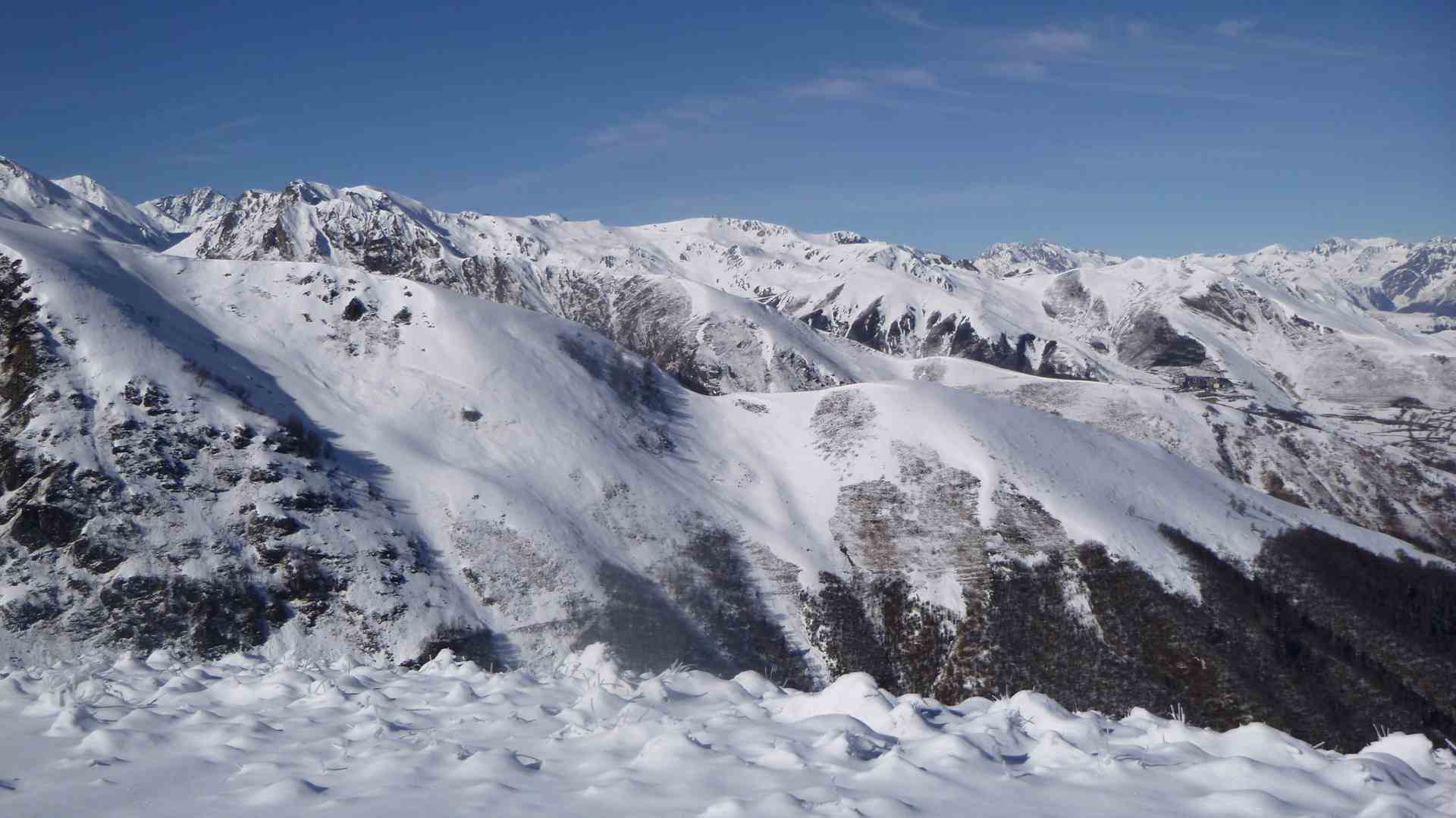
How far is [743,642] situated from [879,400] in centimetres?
2973

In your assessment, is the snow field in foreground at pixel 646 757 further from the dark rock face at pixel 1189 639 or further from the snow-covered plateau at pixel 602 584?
the dark rock face at pixel 1189 639

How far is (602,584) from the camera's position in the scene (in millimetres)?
52969

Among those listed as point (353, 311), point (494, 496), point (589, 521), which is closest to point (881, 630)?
point (589, 521)

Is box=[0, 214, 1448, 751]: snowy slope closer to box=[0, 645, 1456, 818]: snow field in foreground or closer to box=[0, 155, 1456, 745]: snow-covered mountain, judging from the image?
box=[0, 155, 1456, 745]: snow-covered mountain

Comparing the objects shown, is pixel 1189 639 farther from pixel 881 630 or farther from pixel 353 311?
pixel 353 311

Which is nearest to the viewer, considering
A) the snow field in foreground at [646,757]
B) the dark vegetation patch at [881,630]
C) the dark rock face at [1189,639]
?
the snow field in foreground at [646,757]

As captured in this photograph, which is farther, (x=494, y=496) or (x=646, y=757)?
(x=494, y=496)

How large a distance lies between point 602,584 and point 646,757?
153 feet

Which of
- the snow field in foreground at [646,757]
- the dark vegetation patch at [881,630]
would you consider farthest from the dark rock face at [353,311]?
the snow field in foreground at [646,757]

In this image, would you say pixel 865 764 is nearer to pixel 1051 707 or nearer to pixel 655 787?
pixel 655 787

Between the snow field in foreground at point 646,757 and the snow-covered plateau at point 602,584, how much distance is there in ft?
0.18

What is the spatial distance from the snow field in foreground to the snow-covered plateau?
54 millimetres

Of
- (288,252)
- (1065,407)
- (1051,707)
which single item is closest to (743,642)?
(1051,707)

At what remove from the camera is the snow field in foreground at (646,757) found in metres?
6.79
